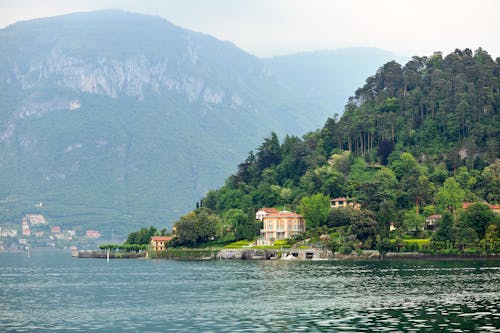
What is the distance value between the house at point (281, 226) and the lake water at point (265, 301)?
5897 centimetres

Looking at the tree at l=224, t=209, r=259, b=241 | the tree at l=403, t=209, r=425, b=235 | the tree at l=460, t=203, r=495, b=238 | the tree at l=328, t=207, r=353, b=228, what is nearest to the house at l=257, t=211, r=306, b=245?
the tree at l=224, t=209, r=259, b=241

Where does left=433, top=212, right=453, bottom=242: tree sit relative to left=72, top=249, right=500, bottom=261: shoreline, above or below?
above

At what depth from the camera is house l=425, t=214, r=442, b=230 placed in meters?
174

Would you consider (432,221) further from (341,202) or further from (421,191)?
(341,202)

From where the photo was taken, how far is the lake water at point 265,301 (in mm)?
67050

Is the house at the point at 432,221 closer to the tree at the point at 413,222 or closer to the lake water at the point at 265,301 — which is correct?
the tree at the point at 413,222

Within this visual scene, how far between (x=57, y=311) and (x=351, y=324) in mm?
28322

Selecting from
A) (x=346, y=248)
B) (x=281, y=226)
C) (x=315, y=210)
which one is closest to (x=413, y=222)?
(x=346, y=248)

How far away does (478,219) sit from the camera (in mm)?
159000

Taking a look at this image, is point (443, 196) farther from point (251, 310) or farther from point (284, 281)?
point (251, 310)

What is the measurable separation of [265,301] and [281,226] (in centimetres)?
10663

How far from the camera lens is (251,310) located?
77.2 m

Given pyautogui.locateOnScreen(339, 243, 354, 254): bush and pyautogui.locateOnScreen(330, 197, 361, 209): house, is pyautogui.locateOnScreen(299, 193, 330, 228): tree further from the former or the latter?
pyautogui.locateOnScreen(339, 243, 354, 254): bush

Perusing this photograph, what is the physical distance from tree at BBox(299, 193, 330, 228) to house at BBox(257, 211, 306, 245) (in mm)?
2916
